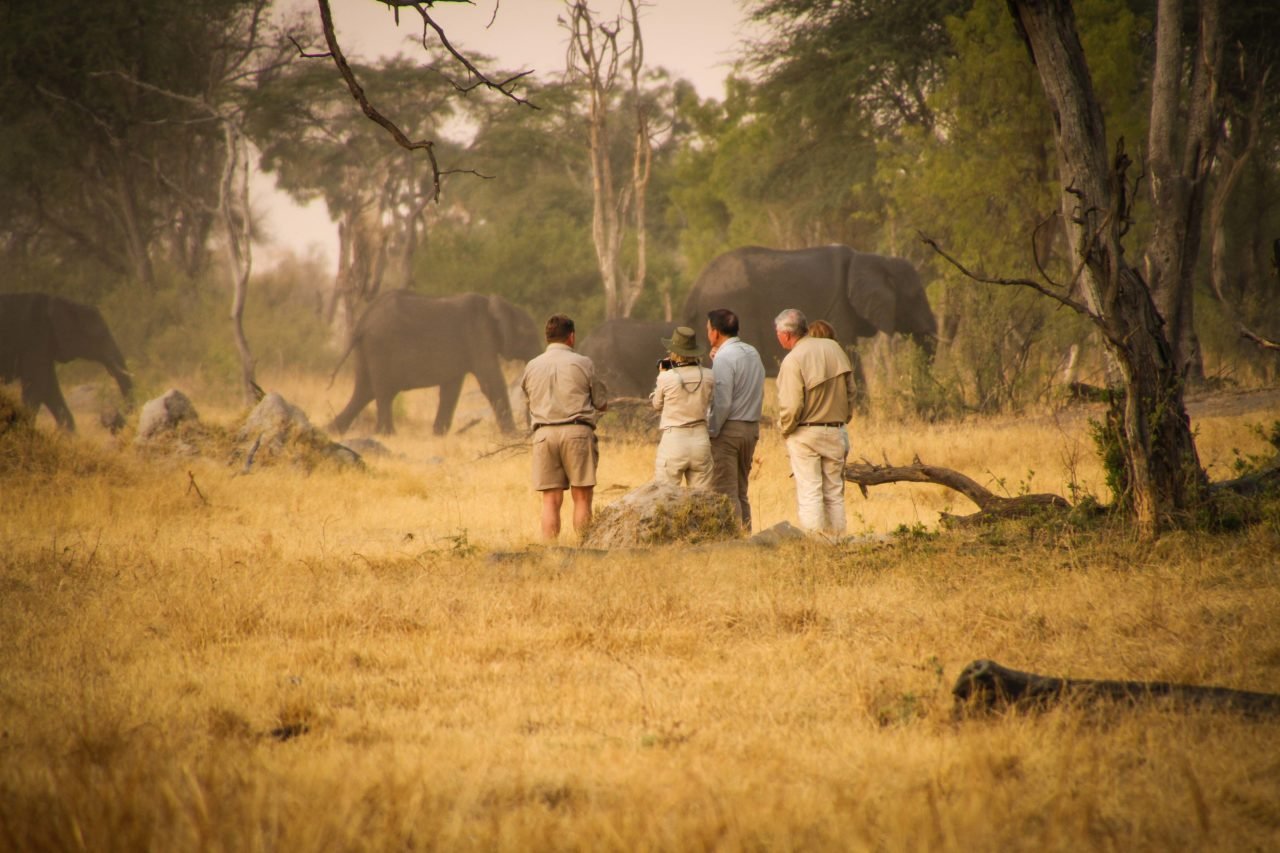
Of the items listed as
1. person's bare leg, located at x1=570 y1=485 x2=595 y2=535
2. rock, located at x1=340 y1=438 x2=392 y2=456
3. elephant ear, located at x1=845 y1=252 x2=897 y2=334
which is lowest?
person's bare leg, located at x1=570 y1=485 x2=595 y2=535

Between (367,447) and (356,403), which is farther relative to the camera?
(356,403)

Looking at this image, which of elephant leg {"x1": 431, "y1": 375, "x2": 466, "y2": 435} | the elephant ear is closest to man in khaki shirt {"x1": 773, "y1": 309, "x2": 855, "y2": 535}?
the elephant ear

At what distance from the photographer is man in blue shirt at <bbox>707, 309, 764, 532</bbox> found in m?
→ 8.30

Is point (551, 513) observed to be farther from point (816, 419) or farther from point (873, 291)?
point (873, 291)

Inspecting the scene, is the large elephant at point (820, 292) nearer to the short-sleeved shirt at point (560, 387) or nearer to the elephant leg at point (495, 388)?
the elephant leg at point (495, 388)

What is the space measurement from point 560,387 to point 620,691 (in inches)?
151

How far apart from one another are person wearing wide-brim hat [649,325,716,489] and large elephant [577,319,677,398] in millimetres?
9445

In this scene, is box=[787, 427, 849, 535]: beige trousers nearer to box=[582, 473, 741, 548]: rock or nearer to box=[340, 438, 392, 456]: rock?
box=[582, 473, 741, 548]: rock

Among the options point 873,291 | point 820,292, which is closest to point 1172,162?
point 873,291

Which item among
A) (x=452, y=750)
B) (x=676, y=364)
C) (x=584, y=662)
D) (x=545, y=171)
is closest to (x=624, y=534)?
(x=676, y=364)

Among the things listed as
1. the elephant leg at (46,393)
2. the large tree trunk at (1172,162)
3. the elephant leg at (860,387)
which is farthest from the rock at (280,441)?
the large tree trunk at (1172,162)

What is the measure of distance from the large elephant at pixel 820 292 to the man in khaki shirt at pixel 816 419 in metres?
10.2

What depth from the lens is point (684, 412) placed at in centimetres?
805

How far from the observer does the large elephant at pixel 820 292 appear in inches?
712
